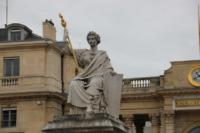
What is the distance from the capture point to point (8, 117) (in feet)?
160

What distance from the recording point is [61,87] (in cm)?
5122

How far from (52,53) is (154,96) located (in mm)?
8540

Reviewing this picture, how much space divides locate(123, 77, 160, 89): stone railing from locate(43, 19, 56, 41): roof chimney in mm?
6600

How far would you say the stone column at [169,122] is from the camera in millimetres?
50000

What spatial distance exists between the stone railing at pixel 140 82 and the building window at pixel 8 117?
29.3ft

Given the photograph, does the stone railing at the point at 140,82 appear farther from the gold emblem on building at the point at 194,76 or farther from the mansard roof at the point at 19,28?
the mansard roof at the point at 19,28

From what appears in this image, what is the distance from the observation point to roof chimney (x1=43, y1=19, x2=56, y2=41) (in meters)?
50.4

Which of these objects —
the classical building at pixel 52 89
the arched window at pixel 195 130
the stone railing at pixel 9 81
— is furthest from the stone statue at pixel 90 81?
the arched window at pixel 195 130

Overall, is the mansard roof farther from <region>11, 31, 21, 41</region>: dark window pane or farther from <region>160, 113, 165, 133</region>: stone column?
<region>160, 113, 165, 133</region>: stone column

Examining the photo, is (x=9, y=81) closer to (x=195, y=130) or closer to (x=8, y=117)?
(x=8, y=117)

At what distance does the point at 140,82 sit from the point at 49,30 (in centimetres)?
819

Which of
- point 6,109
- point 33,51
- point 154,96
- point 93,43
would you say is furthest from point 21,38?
point 93,43

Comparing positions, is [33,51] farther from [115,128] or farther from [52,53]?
[115,128]

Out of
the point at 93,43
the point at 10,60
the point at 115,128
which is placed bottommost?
the point at 115,128
